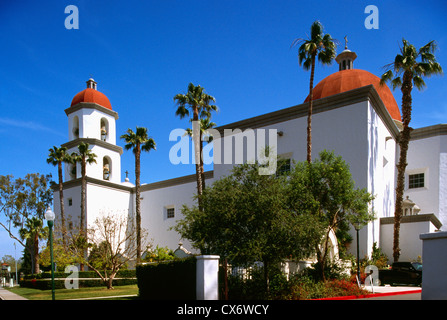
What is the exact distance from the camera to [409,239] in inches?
1000

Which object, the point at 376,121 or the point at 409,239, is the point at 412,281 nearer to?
the point at 409,239

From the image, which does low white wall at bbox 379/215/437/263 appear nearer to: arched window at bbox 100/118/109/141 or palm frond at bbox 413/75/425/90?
palm frond at bbox 413/75/425/90

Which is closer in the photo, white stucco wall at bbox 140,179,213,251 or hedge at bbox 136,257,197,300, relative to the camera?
hedge at bbox 136,257,197,300

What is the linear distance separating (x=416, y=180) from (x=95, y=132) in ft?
99.3

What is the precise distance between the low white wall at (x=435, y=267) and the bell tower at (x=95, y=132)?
117ft

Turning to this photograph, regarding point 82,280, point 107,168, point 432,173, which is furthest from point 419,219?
point 107,168

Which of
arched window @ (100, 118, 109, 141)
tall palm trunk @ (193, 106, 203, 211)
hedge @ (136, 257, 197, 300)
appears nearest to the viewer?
hedge @ (136, 257, 197, 300)

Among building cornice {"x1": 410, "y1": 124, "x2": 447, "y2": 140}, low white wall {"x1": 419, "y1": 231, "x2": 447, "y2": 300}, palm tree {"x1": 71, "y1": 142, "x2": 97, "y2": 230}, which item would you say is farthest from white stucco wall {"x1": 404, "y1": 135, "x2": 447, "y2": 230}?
palm tree {"x1": 71, "y1": 142, "x2": 97, "y2": 230}

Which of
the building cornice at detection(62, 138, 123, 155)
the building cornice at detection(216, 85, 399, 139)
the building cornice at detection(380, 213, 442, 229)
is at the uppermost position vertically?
the building cornice at detection(216, 85, 399, 139)

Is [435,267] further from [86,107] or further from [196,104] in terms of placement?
[86,107]

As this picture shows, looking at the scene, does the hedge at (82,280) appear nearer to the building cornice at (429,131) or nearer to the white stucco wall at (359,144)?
the white stucco wall at (359,144)

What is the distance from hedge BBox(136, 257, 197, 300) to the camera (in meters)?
15.0

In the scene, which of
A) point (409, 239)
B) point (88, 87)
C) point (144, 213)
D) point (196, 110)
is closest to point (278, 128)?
point (196, 110)

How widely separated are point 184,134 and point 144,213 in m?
14.6
